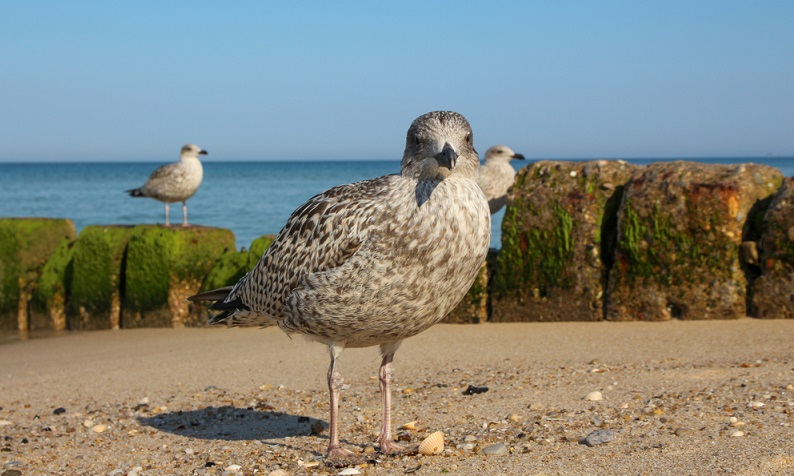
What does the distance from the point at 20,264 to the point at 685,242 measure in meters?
9.09

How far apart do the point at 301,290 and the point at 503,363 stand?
9.31ft

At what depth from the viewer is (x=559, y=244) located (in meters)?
8.74

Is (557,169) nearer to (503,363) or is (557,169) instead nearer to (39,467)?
(503,363)

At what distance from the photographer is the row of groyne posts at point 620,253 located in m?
7.98

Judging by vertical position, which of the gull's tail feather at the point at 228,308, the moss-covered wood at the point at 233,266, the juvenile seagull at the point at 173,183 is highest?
the juvenile seagull at the point at 173,183

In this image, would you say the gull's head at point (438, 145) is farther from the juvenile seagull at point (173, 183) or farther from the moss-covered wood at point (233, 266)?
the juvenile seagull at point (173, 183)

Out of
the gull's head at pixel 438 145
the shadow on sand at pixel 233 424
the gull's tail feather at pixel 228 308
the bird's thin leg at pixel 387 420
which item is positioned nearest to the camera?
the gull's head at pixel 438 145

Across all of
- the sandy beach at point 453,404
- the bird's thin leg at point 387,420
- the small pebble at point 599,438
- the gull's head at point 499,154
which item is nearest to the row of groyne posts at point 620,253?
the sandy beach at point 453,404

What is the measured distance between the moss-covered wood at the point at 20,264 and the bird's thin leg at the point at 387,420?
27.9ft

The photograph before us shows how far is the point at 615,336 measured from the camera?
25.8 feet

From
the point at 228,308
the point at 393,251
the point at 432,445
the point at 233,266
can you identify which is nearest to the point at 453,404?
the point at 432,445

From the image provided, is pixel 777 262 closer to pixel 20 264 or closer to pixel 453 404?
pixel 453 404

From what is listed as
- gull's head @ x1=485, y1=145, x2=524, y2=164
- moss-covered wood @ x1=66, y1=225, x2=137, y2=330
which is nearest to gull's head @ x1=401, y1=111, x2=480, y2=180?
moss-covered wood @ x1=66, y1=225, x2=137, y2=330

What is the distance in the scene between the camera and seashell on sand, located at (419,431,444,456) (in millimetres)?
5000
